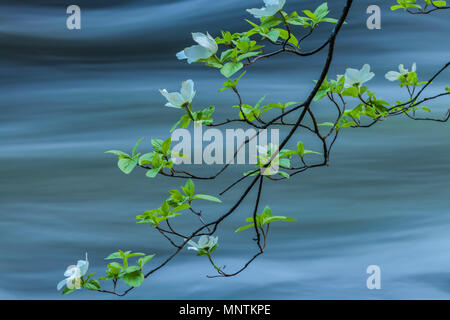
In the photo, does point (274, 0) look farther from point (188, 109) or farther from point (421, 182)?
point (421, 182)

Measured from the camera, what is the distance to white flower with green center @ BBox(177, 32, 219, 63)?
0.46 m

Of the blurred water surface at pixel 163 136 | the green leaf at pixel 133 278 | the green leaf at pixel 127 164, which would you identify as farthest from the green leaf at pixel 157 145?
the blurred water surface at pixel 163 136

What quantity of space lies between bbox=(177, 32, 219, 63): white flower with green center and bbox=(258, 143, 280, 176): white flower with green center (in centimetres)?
11

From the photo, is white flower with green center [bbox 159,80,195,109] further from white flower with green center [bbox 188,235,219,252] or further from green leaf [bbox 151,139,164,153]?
white flower with green center [bbox 188,235,219,252]

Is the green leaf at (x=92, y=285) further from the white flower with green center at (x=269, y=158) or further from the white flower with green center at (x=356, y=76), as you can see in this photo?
the white flower with green center at (x=356, y=76)

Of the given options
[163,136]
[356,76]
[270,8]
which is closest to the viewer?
[270,8]

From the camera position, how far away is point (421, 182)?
202cm

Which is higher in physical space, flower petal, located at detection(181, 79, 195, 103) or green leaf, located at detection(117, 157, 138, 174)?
flower petal, located at detection(181, 79, 195, 103)

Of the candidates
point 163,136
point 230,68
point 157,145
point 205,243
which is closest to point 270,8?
point 230,68

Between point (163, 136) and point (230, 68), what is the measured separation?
74.5 inches

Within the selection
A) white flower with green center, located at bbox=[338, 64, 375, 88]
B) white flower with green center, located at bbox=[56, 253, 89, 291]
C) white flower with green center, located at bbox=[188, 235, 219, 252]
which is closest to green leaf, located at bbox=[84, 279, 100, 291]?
white flower with green center, located at bbox=[56, 253, 89, 291]

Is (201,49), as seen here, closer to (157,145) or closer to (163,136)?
(157,145)

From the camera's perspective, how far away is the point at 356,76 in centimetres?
58

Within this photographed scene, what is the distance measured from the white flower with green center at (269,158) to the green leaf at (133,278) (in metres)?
0.16
